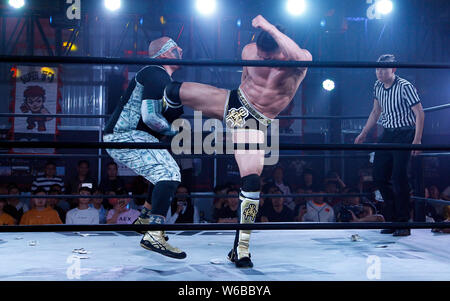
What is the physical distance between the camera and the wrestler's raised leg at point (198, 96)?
190cm

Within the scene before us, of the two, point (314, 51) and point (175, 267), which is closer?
point (175, 267)

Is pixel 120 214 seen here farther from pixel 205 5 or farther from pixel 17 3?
pixel 17 3

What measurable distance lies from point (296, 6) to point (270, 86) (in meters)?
5.72

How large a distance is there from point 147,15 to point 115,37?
122 centimetres

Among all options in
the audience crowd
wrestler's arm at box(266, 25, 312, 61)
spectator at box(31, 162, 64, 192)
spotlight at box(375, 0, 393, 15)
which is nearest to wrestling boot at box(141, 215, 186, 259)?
wrestler's arm at box(266, 25, 312, 61)

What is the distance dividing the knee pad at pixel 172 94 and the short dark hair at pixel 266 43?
0.41m

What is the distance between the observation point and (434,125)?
9094mm

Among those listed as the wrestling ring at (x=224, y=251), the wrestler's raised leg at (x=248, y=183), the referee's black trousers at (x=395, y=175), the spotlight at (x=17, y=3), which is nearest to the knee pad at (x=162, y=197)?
the wrestling ring at (x=224, y=251)

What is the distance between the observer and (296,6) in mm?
7117

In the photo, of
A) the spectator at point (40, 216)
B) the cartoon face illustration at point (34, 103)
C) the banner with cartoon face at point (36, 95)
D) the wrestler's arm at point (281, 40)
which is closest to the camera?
the wrestler's arm at point (281, 40)

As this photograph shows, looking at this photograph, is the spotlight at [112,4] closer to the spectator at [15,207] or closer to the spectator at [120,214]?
the spectator at [15,207]

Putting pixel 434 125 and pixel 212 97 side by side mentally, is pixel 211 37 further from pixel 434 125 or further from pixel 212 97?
pixel 212 97

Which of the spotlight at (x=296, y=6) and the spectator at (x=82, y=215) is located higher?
the spotlight at (x=296, y=6)
